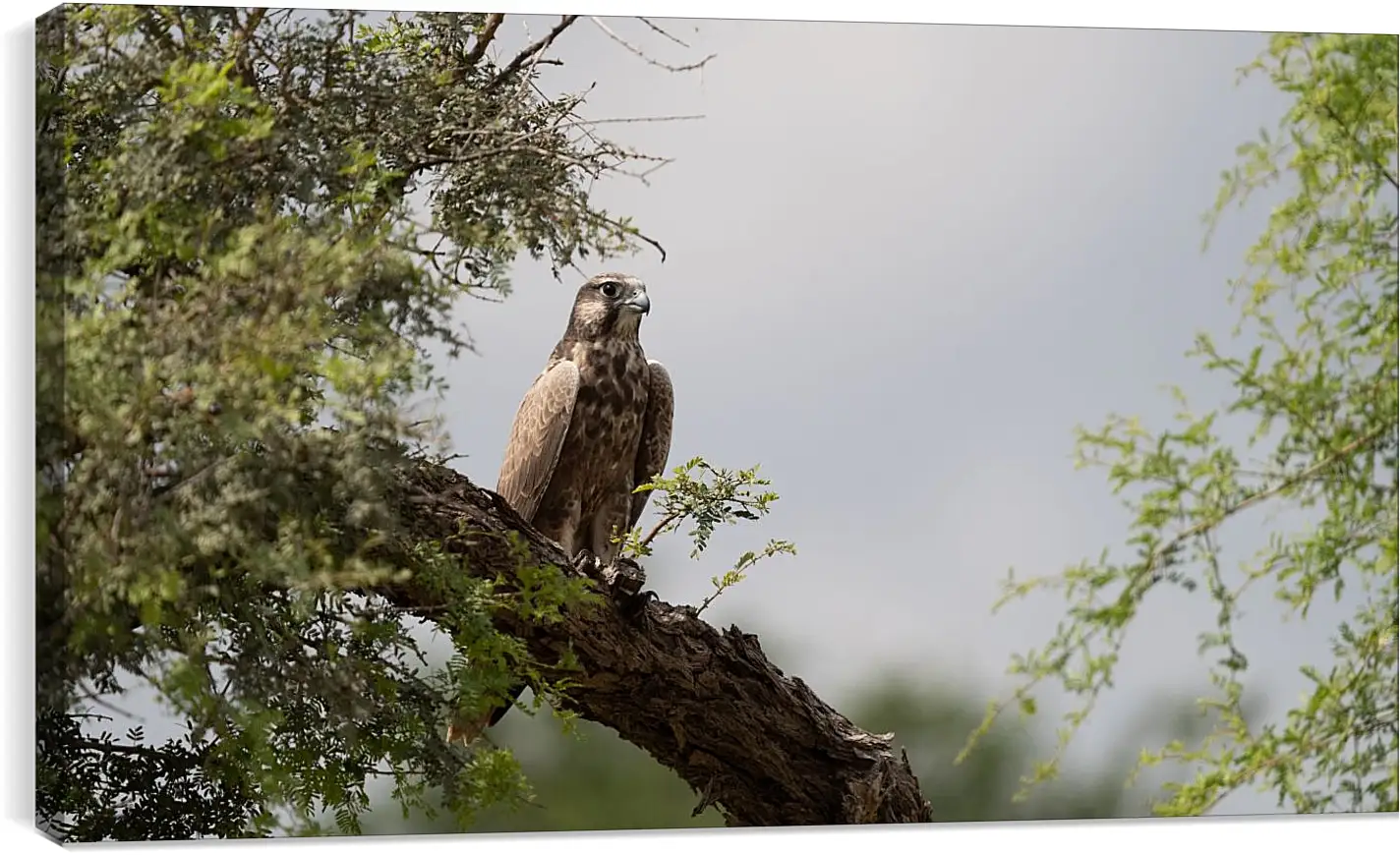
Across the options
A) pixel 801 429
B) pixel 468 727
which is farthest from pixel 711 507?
pixel 468 727

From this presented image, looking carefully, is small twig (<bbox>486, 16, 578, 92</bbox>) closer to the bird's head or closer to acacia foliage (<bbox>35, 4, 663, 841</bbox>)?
acacia foliage (<bbox>35, 4, 663, 841</bbox>)

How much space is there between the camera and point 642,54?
382 cm

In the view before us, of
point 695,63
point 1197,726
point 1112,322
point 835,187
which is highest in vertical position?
point 695,63

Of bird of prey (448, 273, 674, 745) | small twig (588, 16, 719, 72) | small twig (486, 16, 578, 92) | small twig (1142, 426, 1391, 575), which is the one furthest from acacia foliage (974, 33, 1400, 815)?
small twig (486, 16, 578, 92)

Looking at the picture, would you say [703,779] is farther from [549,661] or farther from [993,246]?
A: [993,246]

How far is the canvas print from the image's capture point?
139 inches

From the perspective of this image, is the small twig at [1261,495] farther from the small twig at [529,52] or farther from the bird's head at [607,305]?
the small twig at [529,52]

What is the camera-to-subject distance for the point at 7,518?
11.2 feet

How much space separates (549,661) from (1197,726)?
4.85ft

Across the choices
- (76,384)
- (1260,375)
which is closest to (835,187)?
(1260,375)

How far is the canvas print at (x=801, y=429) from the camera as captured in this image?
11.6 ft

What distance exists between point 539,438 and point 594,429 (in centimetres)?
15

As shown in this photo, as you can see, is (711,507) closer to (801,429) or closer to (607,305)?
(801,429)

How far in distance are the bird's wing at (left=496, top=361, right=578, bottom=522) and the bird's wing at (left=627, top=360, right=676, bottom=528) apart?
17cm
